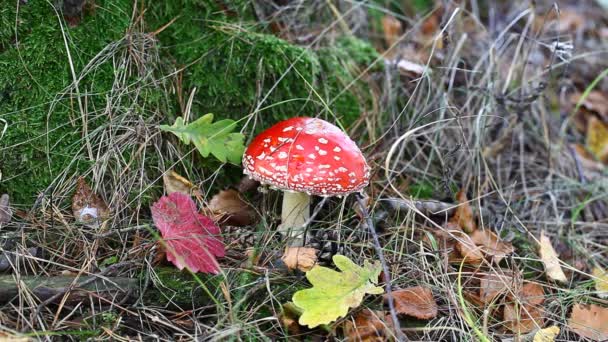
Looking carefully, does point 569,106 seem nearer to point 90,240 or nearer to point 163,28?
point 163,28

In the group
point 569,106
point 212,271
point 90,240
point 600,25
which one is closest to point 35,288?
point 90,240

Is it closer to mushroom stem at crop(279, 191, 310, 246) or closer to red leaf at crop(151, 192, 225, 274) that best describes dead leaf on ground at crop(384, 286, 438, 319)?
mushroom stem at crop(279, 191, 310, 246)

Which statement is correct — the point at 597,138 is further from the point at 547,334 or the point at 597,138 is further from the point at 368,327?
the point at 368,327

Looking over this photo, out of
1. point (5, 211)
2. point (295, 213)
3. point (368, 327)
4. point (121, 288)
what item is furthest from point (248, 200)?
point (5, 211)

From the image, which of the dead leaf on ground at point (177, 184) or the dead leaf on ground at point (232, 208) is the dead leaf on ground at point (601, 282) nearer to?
the dead leaf on ground at point (232, 208)

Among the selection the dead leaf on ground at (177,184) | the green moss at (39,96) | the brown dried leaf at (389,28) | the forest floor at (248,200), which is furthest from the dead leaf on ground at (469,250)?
the brown dried leaf at (389,28)

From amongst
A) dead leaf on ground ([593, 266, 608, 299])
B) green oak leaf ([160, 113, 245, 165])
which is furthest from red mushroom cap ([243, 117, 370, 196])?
dead leaf on ground ([593, 266, 608, 299])
